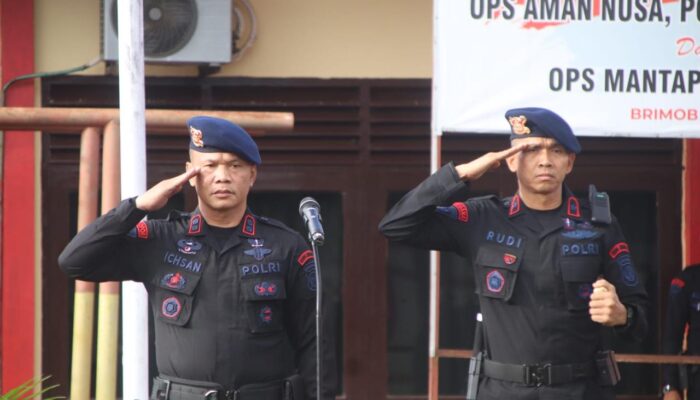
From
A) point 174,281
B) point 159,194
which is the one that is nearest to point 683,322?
point 174,281

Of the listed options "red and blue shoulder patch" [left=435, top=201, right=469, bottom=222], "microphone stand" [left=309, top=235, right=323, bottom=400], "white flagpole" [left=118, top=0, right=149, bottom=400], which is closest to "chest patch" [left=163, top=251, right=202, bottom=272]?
"microphone stand" [left=309, top=235, right=323, bottom=400]

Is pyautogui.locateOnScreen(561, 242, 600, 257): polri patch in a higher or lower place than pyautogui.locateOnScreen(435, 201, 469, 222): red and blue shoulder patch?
lower

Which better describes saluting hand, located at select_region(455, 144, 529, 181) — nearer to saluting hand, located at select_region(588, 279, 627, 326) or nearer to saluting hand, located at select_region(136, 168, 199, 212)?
saluting hand, located at select_region(588, 279, 627, 326)

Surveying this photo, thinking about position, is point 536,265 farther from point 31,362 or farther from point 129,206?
point 31,362

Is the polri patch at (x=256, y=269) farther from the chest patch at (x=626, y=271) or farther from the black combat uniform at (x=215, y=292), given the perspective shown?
the chest patch at (x=626, y=271)

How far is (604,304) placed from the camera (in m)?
5.04

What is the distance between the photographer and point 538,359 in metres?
5.41

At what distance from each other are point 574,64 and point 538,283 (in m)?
1.69

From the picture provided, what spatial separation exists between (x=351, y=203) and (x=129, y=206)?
12.7ft

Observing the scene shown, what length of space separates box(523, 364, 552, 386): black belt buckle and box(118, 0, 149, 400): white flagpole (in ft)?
5.43

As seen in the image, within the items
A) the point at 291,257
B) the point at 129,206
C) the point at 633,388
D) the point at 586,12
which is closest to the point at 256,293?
the point at 291,257

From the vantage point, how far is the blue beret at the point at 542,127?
Answer: 5.46 meters

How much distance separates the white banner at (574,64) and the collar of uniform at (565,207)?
1.04 m

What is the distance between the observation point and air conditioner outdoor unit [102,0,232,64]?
8.24 m
